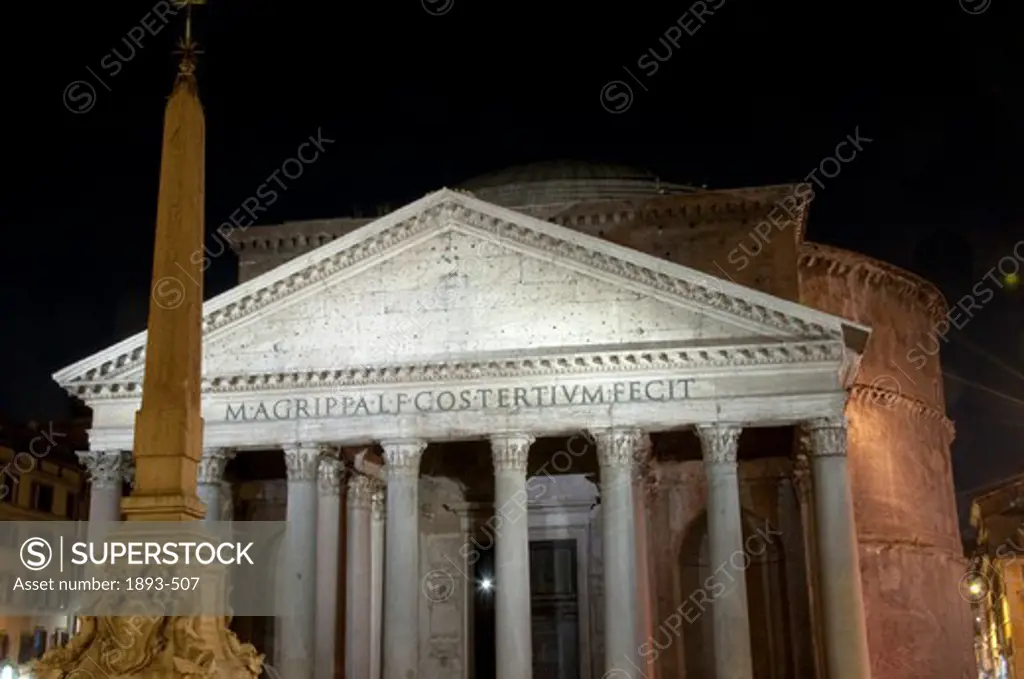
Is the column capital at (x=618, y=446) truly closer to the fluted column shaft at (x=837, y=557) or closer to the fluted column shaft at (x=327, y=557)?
the fluted column shaft at (x=837, y=557)

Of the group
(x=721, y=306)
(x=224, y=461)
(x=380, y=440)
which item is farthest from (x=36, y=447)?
(x=721, y=306)

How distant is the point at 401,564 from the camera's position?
2012 centimetres

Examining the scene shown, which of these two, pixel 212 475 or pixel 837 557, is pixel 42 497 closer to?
pixel 212 475

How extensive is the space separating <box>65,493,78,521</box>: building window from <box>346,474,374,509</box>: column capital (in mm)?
19237

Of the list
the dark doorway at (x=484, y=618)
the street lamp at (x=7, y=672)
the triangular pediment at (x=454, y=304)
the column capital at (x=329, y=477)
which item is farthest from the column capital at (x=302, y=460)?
the street lamp at (x=7, y=672)

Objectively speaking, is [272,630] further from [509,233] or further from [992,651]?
[992,651]

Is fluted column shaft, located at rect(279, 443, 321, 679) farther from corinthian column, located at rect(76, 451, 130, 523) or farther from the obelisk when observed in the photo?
the obelisk

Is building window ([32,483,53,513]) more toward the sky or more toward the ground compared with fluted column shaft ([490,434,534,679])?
more toward the sky

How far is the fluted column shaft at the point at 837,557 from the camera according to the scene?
18.7 metres

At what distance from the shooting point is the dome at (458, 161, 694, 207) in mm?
31922

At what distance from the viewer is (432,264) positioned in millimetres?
21359

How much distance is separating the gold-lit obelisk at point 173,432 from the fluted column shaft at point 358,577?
15.0 metres

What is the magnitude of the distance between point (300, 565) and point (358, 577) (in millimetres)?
→ 3329

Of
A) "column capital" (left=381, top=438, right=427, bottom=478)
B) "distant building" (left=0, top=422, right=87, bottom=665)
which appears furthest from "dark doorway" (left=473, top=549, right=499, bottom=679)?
"distant building" (left=0, top=422, right=87, bottom=665)
